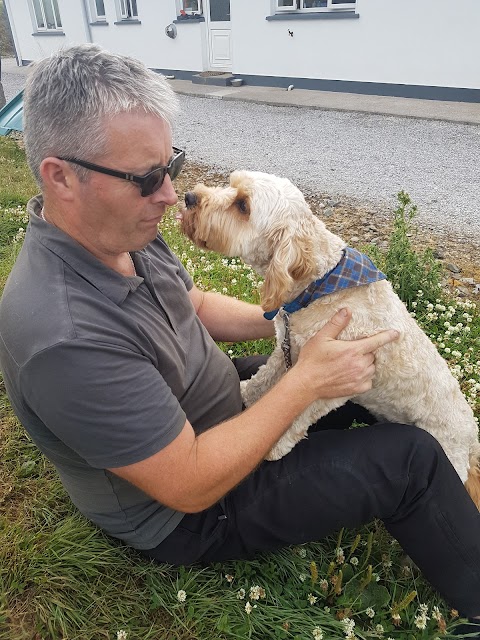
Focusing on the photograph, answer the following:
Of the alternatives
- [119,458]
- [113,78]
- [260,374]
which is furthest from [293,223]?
[119,458]

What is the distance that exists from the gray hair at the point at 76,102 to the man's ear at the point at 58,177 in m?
0.03

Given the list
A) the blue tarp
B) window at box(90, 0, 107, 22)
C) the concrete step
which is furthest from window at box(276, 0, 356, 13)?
window at box(90, 0, 107, 22)

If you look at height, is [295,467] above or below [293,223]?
below

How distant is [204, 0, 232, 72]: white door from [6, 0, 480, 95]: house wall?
0.23 metres

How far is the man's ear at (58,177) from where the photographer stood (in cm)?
158

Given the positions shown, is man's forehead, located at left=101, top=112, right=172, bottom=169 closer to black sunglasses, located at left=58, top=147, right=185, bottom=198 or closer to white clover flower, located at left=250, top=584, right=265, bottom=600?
black sunglasses, located at left=58, top=147, right=185, bottom=198

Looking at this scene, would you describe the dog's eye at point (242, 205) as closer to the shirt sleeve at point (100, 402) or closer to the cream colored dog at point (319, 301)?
the cream colored dog at point (319, 301)

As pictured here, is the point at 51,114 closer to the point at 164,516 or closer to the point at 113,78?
the point at 113,78

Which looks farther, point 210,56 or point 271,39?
point 210,56

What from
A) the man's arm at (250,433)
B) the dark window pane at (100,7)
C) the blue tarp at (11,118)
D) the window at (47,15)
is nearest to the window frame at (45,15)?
the window at (47,15)

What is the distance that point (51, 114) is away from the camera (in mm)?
1569

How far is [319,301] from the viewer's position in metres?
2.39

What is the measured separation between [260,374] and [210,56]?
14.8 metres

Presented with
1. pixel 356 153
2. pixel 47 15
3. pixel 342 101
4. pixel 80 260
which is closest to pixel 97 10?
pixel 47 15
